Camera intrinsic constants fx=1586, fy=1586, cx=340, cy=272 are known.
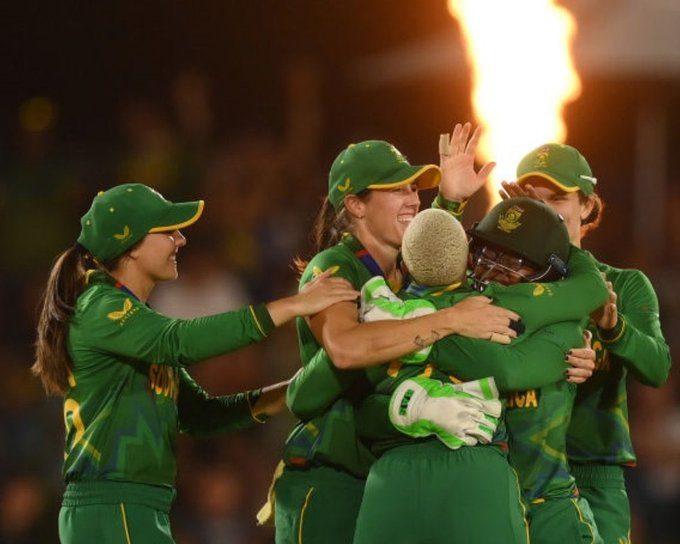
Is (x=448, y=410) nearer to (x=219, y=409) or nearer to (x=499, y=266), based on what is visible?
(x=499, y=266)

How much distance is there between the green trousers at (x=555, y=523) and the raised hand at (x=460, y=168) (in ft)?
4.08

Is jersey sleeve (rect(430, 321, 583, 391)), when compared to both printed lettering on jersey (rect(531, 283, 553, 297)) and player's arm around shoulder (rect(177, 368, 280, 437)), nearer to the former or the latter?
printed lettering on jersey (rect(531, 283, 553, 297))

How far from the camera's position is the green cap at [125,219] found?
17.9ft

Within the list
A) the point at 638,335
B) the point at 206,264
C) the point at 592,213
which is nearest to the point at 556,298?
the point at 638,335

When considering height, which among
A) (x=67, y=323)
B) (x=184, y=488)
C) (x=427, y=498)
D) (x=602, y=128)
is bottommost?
(x=184, y=488)

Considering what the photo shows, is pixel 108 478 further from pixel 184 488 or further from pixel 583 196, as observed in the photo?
pixel 184 488

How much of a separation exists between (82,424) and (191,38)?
20.8 ft

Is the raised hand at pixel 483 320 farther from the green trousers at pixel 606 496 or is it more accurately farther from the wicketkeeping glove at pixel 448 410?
the green trousers at pixel 606 496

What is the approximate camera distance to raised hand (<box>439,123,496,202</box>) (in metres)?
5.76

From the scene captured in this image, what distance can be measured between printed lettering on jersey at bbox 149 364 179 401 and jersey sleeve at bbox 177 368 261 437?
0.24 meters

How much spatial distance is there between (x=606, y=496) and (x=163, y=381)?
1.59m

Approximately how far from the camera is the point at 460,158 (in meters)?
5.80

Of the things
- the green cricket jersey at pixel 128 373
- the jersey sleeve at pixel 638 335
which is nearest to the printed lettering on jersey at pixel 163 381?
the green cricket jersey at pixel 128 373

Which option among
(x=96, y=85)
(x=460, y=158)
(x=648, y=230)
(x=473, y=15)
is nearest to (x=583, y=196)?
(x=460, y=158)
